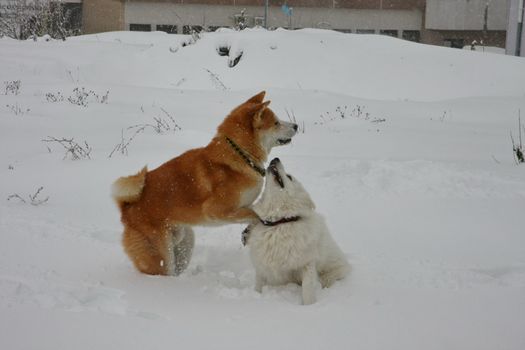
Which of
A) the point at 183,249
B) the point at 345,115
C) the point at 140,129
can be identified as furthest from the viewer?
the point at 345,115

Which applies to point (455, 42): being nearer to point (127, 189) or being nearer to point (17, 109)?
point (17, 109)

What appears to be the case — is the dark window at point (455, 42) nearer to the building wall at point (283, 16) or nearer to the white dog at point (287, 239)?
the building wall at point (283, 16)

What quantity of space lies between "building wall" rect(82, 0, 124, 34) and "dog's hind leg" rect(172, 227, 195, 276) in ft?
86.2

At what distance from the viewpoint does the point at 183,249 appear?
4.49 m

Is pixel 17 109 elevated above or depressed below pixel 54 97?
below

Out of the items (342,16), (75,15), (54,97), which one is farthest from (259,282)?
(75,15)

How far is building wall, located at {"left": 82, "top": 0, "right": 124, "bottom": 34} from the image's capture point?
1129 inches

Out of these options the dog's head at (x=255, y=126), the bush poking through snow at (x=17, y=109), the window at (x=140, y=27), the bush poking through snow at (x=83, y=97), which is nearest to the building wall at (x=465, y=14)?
the window at (x=140, y=27)

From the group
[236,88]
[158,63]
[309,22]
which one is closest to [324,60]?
[236,88]

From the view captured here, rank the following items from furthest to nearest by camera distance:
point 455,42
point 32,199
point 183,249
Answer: point 455,42
point 32,199
point 183,249

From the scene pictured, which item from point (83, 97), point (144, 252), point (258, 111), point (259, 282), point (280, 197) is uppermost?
point (258, 111)

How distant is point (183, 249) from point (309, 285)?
1256 mm

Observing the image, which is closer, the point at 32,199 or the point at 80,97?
the point at 32,199

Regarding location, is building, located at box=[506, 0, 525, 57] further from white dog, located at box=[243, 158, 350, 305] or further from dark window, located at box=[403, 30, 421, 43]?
white dog, located at box=[243, 158, 350, 305]
